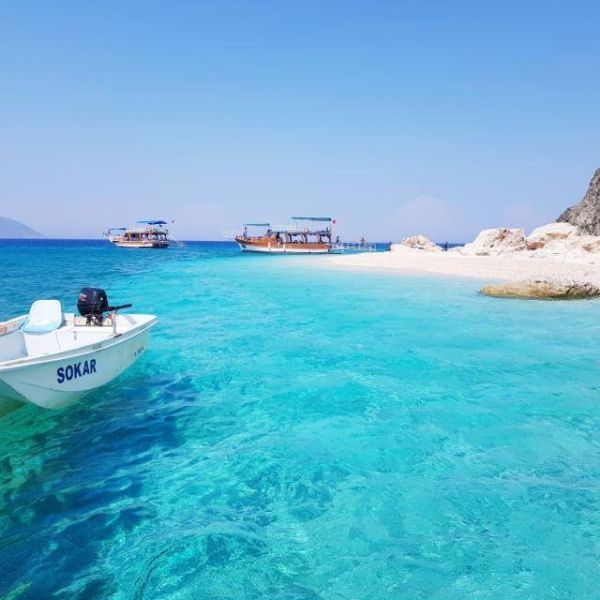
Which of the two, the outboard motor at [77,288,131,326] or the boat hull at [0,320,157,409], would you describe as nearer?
the boat hull at [0,320,157,409]

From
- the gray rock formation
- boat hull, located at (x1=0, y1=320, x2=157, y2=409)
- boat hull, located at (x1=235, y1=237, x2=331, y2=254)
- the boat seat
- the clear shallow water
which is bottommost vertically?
the clear shallow water

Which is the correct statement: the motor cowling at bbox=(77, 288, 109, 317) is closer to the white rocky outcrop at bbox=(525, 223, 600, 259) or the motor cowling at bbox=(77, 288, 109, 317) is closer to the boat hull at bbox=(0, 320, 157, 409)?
the boat hull at bbox=(0, 320, 157, 409)

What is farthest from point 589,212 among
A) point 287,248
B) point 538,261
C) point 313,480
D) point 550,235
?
point 313,480

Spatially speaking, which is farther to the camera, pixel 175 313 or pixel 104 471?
pixel 175 313

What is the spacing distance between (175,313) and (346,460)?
1470cm

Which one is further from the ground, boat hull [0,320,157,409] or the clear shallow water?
boat hull [0,320,157,409]

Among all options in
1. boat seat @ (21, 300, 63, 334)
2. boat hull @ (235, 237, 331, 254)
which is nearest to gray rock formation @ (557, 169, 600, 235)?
boat hull @ (235, 237, 331, 254)

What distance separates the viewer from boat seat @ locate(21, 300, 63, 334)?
877 cm

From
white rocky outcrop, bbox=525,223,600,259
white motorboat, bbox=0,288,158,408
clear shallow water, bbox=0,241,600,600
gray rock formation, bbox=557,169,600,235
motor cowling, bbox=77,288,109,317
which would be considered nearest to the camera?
clear shallow water, bbox=0,241,600,600

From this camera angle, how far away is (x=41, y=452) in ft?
21.1

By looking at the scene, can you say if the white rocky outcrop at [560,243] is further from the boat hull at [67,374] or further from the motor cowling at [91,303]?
the boat hull at [67,374]

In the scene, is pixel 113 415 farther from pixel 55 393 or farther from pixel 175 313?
pixel 175 313

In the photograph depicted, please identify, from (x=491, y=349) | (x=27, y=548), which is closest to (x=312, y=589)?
(x=27, y=548)

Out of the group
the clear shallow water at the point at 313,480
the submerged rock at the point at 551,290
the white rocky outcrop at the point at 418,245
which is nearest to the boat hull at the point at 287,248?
the white rocky outcrop at the point at 418,245
